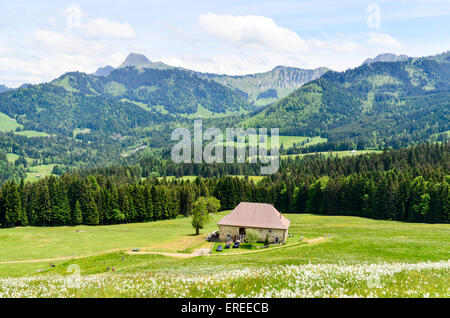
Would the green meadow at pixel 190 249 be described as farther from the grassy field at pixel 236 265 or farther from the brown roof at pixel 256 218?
the brown roof at pixel 256 218

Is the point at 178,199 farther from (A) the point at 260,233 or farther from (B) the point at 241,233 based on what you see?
(A) the point at 260,233

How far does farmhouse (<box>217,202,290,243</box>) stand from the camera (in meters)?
81.7

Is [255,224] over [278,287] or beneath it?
beneath

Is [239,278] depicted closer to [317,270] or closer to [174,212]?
[317,270]

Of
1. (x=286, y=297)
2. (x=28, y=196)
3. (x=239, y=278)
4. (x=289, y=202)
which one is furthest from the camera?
(x=289, y=202)

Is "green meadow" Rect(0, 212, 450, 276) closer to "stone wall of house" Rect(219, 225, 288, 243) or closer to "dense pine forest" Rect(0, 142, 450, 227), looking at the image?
"stone wall of house" Rect(219, 225, 288, 243)

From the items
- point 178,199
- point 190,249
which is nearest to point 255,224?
point 190,249

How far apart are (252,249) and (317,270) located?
52.1m

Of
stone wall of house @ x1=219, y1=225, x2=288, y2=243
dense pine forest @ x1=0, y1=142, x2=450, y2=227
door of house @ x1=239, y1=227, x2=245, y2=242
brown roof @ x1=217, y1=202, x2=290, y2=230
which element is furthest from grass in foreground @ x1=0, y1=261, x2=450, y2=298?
dense pine forest @ x1=0, y1=142, x2=450, y2=227

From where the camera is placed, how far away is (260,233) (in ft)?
273

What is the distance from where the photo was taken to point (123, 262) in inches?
2233

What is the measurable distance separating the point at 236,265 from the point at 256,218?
42647 millimetres
